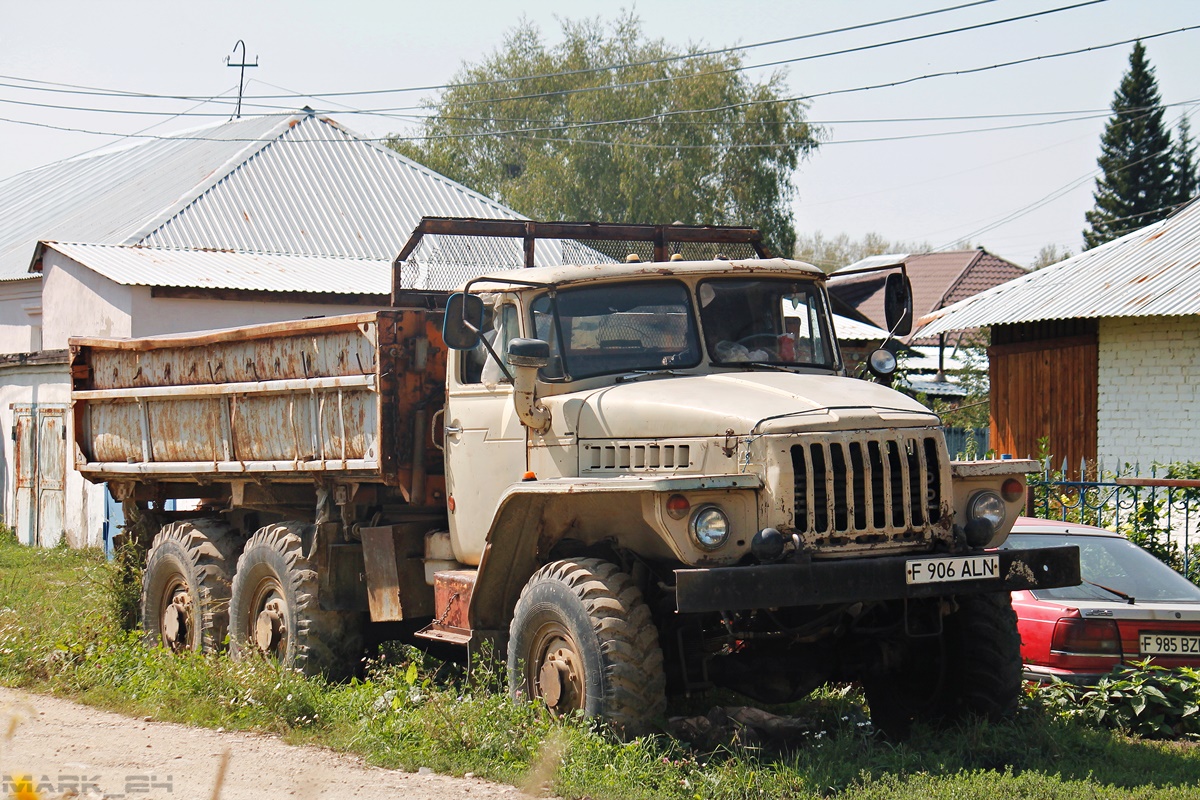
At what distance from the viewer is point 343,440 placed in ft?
27.9

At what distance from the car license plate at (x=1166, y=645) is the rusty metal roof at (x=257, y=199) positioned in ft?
58.8

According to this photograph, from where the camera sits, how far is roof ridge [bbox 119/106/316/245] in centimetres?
2252

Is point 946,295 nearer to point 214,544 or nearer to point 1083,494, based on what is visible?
point 1083,494

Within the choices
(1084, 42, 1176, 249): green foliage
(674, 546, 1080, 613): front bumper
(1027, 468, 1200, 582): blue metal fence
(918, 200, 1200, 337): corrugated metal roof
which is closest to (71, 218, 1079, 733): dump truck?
(674, 546, 1080, 613): front bumper

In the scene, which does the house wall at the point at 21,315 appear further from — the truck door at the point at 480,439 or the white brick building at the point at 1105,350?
the truck door at the point at 480,439

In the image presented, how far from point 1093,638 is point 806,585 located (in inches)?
107

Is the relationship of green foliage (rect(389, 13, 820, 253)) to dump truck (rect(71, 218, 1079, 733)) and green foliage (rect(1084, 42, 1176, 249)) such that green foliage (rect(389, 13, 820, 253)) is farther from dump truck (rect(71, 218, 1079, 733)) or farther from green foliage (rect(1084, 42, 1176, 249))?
dump truck (rect(71, 218, 1079, 733))

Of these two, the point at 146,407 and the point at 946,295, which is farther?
the point at 946,295

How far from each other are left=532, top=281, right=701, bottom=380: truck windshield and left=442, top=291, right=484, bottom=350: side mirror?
35cm

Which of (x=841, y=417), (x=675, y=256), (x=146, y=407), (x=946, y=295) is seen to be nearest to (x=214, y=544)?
(x=146, y=407)

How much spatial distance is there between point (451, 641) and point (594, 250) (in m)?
2.93

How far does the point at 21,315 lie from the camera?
25.4 metres

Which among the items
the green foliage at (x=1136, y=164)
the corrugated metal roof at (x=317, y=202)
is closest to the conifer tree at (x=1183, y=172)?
the green foliage at (x=1136, y=164)

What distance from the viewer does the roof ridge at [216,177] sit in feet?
73.9
